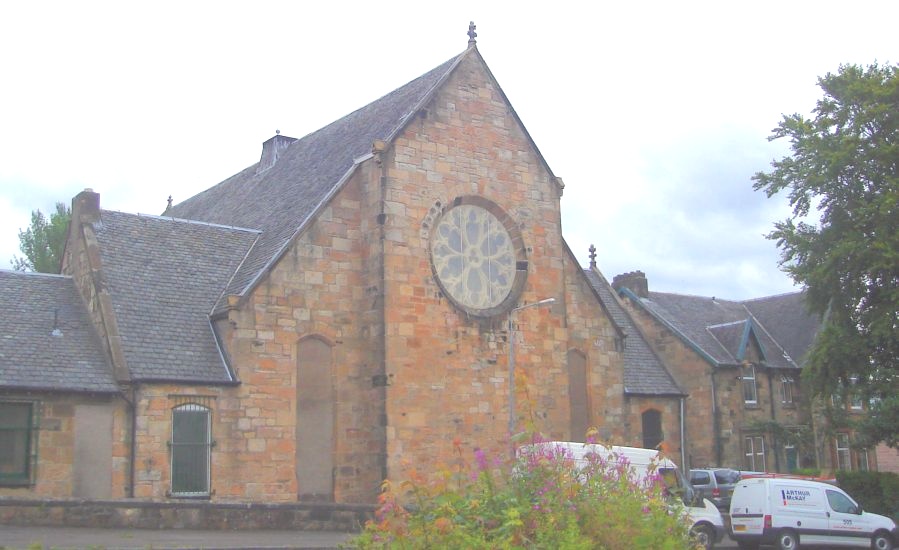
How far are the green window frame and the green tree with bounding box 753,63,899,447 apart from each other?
74.1 ft

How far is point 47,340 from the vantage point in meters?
23.5

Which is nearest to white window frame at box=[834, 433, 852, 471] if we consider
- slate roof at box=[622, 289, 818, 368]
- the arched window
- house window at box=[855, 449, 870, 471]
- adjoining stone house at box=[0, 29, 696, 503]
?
house window at box=[855, 449, 870, 471]

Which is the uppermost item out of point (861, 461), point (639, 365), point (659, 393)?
point (639, 365)

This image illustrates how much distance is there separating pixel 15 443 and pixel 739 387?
92.8 feet

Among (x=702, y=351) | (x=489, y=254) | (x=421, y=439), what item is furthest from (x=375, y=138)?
(x=702, y=351)

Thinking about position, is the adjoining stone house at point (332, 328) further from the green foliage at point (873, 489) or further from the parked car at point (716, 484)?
the green foliage at point (873, 489)

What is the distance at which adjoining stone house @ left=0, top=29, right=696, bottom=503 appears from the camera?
74.7ft

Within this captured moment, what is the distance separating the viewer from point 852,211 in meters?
30.7

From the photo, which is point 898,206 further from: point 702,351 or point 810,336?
point 810,336

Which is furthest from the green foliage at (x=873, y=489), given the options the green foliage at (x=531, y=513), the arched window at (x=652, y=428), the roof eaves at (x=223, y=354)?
the green foliage at (x=531, y=513)

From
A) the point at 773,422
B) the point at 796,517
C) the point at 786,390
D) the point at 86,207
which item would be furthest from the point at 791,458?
the point at 86,207

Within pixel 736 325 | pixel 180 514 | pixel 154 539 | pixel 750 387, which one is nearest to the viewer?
pixel 154 539

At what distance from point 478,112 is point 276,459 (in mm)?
11729

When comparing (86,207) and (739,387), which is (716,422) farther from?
(86,207)
